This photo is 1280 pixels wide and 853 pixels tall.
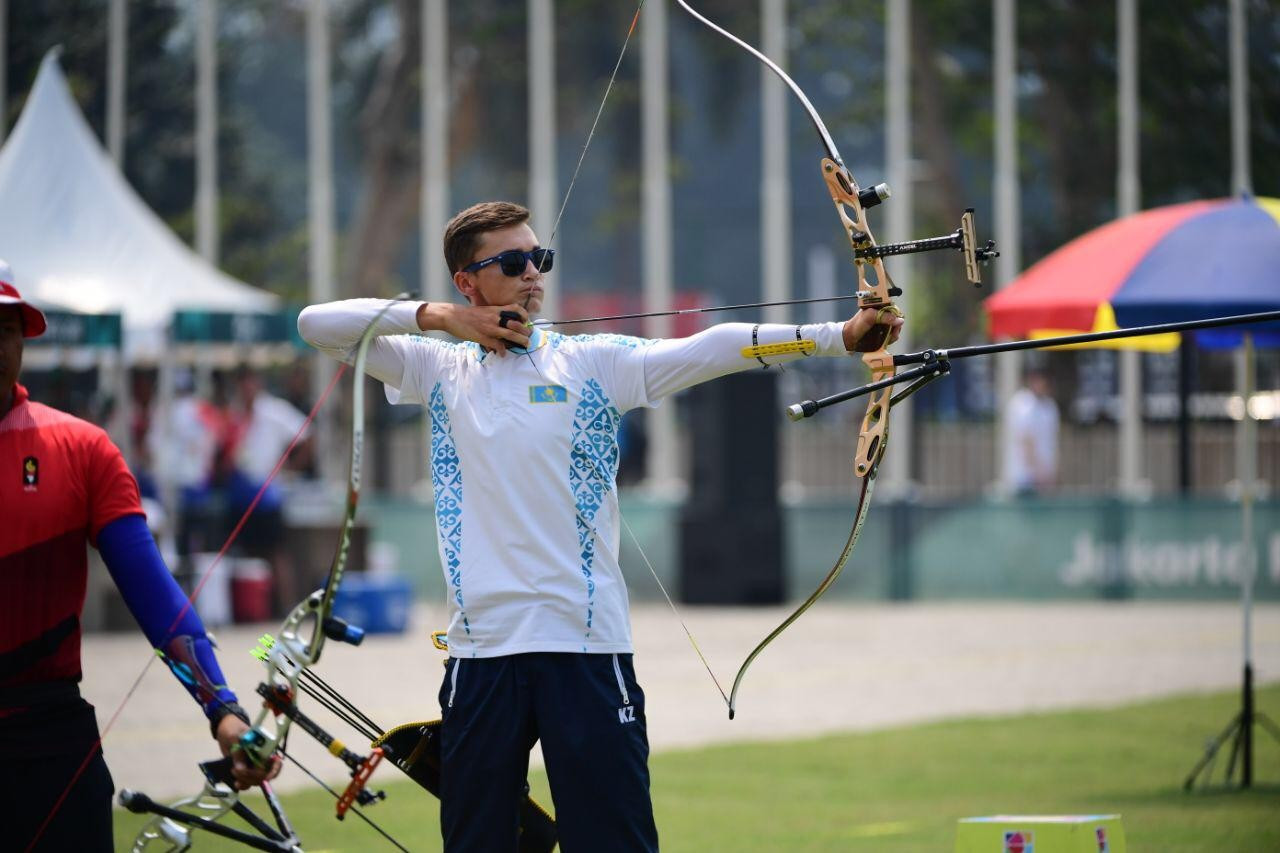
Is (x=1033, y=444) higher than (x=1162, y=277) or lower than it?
lower

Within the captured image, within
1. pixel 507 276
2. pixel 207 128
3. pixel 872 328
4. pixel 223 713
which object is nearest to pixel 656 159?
pixel 207 128

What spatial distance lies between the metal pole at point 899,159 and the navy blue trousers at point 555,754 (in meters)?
16.7

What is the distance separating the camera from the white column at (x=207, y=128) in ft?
74.1

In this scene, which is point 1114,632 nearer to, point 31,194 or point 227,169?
point 31,194

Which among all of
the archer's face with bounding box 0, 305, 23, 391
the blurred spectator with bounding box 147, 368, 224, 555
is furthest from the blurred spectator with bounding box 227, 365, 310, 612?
the archer's face with bounding box 0, 305, 23, 391

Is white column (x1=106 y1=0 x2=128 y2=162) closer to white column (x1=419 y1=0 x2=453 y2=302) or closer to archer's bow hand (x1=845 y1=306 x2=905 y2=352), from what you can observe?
white column (x1=419 y1=0 x2=453 y2=302)

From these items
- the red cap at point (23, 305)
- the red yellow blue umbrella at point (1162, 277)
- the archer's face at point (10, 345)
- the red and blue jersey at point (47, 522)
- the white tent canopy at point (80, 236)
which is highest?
the white tent canopy at point (80, 236)

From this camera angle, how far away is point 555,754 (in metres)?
4.31

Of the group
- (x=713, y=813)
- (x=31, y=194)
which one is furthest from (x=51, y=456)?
(x=31, y=194)

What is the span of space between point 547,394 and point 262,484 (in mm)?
12918

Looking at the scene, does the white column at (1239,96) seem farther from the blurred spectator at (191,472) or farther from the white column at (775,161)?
the blurred spectator at (191,472)

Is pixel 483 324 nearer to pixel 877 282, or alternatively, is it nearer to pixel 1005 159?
pixel 877 282

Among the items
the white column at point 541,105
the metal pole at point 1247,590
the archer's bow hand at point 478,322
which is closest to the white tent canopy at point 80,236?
the white column at point 541,105

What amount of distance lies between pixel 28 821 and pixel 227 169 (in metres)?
28.9
